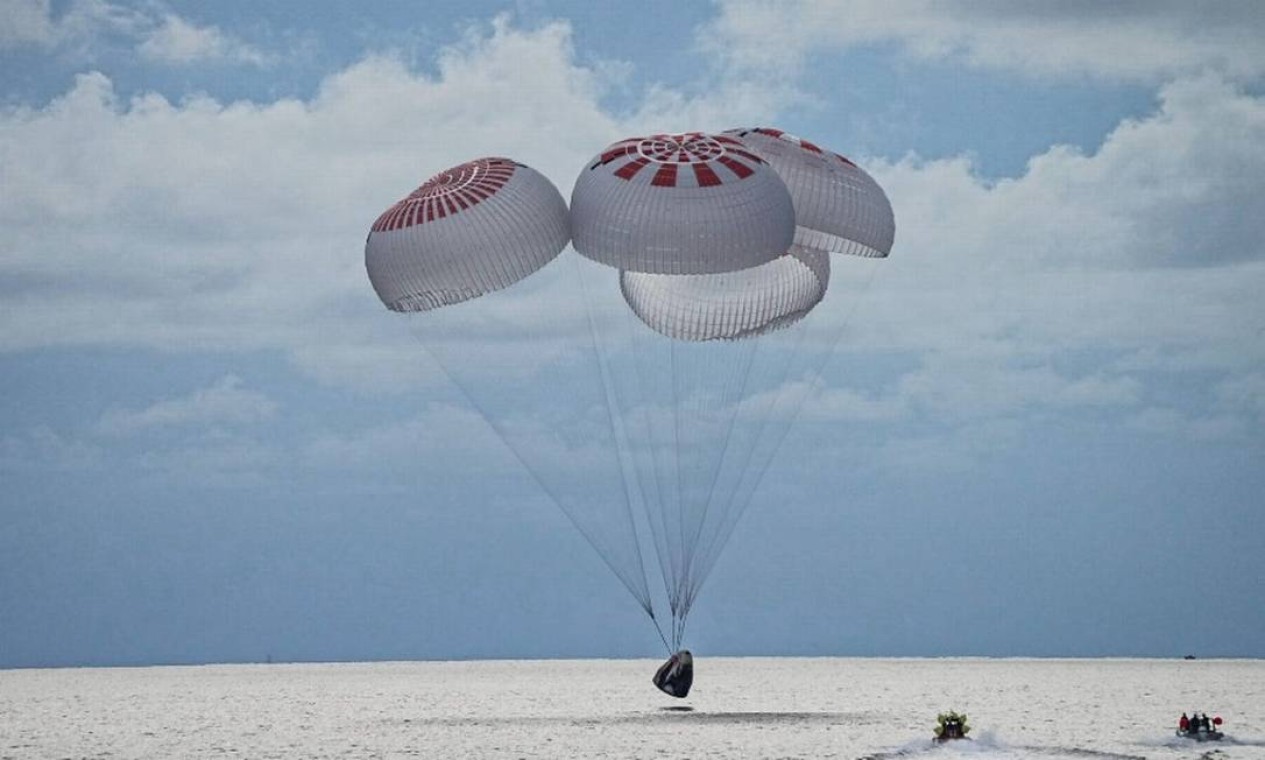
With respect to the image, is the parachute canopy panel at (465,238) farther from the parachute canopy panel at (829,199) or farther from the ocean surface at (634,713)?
the ocean surface at (634,713)

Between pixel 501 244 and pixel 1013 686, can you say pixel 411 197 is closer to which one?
pixel 501 244

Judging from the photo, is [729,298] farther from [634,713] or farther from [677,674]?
[634,713]

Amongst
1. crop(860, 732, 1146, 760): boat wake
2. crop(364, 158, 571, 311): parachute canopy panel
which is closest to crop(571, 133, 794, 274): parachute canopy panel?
crop(364, 158, 571, 311): parachute canopy panel

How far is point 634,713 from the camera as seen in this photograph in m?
39.5

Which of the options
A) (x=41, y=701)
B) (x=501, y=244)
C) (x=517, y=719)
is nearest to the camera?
(x=501, y=244)

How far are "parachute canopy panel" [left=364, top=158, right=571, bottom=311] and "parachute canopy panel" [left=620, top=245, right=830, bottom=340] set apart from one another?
343cm

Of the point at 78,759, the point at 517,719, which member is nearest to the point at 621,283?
the point at 517,719

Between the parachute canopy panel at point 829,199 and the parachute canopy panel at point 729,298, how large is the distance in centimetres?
170

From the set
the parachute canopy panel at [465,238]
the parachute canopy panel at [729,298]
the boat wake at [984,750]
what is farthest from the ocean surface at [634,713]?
the parachute canopy panel at [465,238]

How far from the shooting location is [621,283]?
3266 cm

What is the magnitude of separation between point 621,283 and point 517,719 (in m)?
11.6

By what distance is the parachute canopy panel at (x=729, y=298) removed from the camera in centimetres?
3130

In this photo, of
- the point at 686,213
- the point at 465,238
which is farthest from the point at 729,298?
the point at 465,238

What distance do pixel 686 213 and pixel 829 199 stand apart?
3354mm
